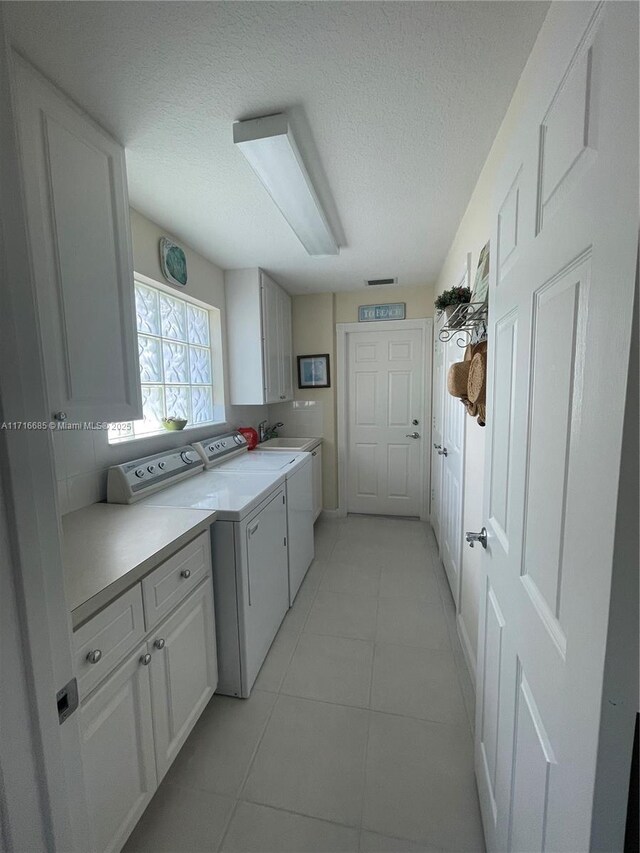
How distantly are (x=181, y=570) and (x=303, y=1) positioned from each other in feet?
5.74

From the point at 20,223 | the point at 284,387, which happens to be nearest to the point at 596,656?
the point at 20,223

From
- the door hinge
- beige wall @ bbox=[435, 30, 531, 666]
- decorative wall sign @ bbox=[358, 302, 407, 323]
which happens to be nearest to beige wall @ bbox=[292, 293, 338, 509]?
decorative wall sign @ bbox=[358, 302, 407, 323]

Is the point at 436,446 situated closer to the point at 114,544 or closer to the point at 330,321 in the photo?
the point at 330,321

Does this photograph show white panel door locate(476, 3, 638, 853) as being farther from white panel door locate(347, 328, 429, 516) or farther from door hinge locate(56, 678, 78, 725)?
white panel door locate(347, 328, 429, 516)

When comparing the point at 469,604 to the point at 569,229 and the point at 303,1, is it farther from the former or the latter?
the point at 303,1

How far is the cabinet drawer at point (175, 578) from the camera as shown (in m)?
1.09

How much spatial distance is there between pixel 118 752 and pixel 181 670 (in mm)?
299

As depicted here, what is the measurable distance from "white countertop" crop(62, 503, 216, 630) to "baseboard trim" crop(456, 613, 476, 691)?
148 cm

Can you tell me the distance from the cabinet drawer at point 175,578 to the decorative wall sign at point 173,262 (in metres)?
1.65

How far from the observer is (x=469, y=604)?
179cm

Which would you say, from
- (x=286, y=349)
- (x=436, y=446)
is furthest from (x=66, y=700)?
(x=286, y=349)

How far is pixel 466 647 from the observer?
5.84 feet

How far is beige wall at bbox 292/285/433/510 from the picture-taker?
3416 millimetres

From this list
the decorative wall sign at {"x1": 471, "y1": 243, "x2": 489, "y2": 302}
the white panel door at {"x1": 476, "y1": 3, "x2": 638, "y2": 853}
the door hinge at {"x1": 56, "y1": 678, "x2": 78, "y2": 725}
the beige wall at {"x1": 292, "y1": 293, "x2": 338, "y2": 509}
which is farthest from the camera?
the beige wall at {"x1": 292, "y1": 293, "x2": 338, "y2": 509}
